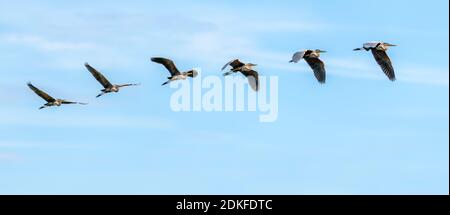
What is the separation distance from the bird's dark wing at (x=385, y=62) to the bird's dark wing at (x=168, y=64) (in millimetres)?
13795

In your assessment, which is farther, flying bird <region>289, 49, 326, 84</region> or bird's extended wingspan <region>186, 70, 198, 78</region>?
bird's extended wingspan <region>186, 70, 198, 78</region>

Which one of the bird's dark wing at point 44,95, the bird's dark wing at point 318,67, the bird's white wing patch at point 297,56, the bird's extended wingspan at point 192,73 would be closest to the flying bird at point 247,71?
the bird's extended wingspan at point 192,73

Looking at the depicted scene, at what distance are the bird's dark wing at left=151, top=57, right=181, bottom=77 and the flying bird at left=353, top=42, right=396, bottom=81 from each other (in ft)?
43.8

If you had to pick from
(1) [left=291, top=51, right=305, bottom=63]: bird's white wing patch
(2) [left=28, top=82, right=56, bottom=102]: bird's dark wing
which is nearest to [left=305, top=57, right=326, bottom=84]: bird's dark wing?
(1) [left=291, top=51, right=305, bottom=63]: bird's white wing patch

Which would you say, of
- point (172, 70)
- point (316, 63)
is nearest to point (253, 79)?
point (316, 63)

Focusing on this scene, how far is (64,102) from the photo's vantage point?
90.4m

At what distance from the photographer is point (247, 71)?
292 ft

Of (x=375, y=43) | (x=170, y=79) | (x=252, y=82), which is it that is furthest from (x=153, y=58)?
(x=375, y=43)

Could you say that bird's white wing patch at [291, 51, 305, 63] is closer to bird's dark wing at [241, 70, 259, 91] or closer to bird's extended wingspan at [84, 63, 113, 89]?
bird's dark wing at [241, 70, 259, 91]

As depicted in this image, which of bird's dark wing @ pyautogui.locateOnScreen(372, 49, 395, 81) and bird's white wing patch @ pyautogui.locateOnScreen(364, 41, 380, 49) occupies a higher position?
bird's white wing patch @ pyautogui.locateOnScreen(364, 41, 380, 49)

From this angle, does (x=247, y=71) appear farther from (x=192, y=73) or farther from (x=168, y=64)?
(x=168, y=64)

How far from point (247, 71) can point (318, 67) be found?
5848 mm

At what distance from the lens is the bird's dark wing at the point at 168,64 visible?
3391 inches

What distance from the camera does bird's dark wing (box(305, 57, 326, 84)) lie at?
→ 85.2 m
